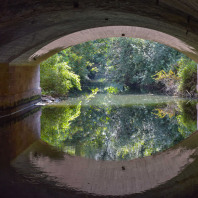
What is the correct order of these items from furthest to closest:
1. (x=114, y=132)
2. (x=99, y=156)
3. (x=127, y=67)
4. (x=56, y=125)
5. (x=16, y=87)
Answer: (x=127, y=67) < (x=16, y=87) < (x=56, y=125) < (x=114, y=132) < (x=99, y=156)

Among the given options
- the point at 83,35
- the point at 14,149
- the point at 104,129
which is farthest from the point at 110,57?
the point at 14,149

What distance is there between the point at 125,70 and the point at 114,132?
24.3 metres

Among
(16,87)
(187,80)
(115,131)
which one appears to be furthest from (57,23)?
(187,80)

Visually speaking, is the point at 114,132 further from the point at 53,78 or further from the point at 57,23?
the point at 53,78

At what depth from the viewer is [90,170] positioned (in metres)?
6.05

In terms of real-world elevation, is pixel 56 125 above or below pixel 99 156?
above

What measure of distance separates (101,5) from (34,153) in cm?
383

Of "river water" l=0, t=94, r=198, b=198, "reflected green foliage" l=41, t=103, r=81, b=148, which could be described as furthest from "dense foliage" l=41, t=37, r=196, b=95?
"river water" l=0, t=94, r=198, b=198

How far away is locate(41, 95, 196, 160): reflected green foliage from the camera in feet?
25.4

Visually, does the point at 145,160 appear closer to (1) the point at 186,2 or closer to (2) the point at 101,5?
(1) the point at 186,2

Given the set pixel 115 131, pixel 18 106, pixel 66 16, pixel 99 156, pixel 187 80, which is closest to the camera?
pixel 99 156

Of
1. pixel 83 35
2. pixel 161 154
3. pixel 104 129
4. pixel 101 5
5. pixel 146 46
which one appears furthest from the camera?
pixel 146 46

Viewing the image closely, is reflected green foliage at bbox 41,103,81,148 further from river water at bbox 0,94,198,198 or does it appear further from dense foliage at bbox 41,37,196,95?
dense foliage at bbox 41,37,196,95

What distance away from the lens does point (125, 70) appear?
34062 millimetres
